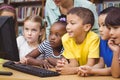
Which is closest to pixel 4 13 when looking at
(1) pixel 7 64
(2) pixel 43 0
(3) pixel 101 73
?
(1) pixel 7 64

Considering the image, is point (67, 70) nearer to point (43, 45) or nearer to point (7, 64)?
point (7, 64)

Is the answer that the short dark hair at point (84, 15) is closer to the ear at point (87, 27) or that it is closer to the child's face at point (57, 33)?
the ear at point (87, 27)

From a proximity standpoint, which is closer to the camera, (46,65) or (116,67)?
(116,67)

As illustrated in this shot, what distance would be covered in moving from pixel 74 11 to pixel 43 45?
0.53m

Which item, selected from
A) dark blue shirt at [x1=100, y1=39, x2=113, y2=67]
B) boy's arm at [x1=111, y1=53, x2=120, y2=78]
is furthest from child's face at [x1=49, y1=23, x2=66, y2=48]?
boy's arm at [x1=111, y1=53, x2=120, y2=78]

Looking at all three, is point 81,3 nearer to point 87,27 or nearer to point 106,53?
point 87,27

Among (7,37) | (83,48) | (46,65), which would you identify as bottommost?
(46,65)

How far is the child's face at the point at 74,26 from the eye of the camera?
1.80 meters

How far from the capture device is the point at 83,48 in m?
1.85

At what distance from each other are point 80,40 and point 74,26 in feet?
0.38

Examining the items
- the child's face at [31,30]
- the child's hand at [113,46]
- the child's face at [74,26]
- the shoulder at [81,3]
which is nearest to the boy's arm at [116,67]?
the child's hand at [113,46]

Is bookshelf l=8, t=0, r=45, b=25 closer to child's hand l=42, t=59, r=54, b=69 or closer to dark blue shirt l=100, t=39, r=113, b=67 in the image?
child's hand l=42, t=59, r=54, b=69

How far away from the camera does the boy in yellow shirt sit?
1.80 metres

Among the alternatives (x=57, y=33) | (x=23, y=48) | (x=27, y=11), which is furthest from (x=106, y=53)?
(x=27, y=11)
